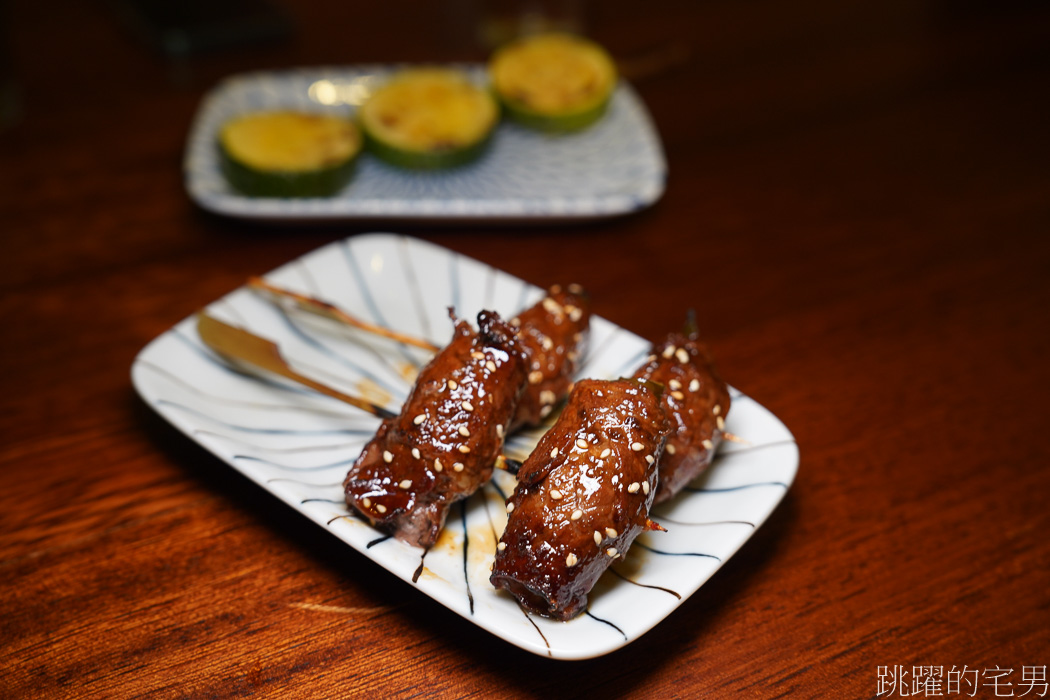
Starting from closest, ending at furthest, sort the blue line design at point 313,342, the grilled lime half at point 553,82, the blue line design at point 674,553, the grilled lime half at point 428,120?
the blue line design at point 674,553, the blue line design at point 313,342, the grilled lime half at point 428,120, the grilled lime half at point 553,82

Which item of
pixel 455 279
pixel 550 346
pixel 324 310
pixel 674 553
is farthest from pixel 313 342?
pixel 674 553

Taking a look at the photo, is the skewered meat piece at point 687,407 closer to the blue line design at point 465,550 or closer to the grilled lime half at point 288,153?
the blue line design at point 465,550

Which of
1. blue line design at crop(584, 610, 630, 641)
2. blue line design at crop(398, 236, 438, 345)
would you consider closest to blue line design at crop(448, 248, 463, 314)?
blue line design at crop(398, 236, 438, 345)

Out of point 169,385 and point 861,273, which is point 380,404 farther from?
point 861,273

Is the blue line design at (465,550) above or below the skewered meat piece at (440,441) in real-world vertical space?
below

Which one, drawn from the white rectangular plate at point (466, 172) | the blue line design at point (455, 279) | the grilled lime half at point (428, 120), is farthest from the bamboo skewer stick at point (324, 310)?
the grilled lime half at point (428, 120)

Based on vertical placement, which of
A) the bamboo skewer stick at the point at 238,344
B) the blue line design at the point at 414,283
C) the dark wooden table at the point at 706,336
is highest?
the bamboo skewer stick at the point at 238,344

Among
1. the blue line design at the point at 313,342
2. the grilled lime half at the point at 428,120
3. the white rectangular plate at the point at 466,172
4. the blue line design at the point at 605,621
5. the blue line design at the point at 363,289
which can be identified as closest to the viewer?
the blue line design at the point at 605,621
